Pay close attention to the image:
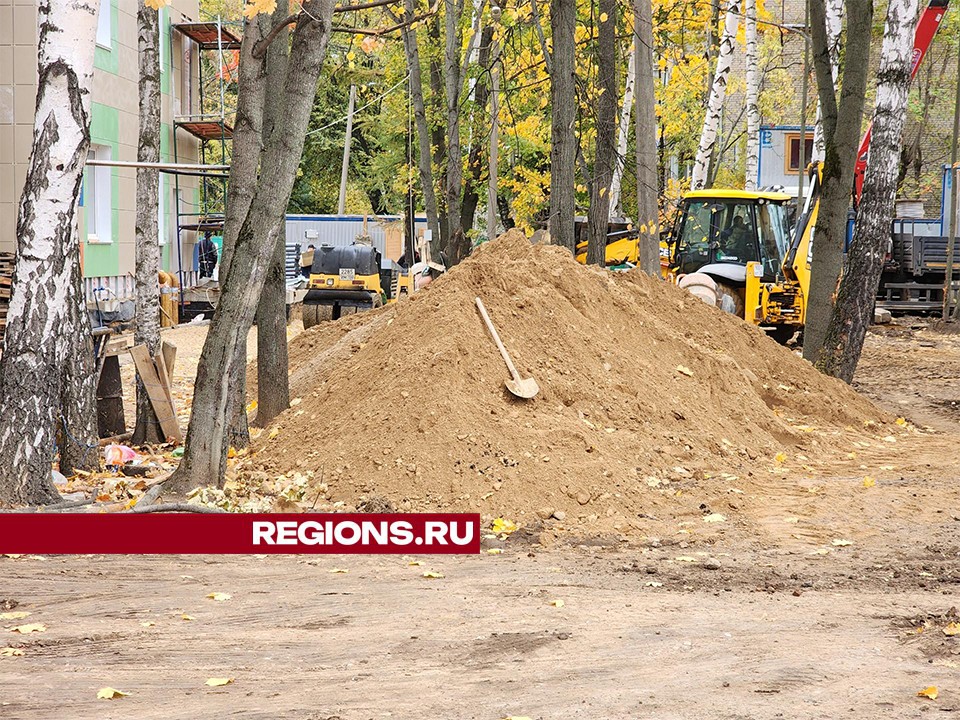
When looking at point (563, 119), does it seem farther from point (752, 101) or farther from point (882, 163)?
point (752, 101)

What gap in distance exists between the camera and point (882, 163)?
1402 centimetres

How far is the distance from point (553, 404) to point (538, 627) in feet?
15.3

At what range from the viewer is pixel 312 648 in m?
5.86

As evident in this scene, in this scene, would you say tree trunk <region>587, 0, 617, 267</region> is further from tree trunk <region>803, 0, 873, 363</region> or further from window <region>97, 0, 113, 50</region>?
window <region>97, 0, 113, 50</region>

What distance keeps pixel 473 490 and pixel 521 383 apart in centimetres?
171

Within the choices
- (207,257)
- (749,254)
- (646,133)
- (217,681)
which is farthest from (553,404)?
(207,257)

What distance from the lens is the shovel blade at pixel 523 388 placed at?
35.2 ft

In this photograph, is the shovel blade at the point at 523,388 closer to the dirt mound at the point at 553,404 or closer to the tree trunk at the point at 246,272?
the dirt mound at the point at 553,404

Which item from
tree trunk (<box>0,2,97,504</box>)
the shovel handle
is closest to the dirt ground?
tree trunk (<box>0,2,97,504</box>)

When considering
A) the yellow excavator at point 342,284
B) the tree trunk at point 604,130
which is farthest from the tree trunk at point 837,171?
the yellow excavator at point 342,284

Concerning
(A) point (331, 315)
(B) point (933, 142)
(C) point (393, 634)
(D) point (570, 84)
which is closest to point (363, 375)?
(C) point (393, 634)

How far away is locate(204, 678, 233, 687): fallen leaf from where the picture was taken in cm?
527

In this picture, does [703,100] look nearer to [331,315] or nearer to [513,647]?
[331,315]

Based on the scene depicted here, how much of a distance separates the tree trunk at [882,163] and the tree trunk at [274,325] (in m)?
6.61
